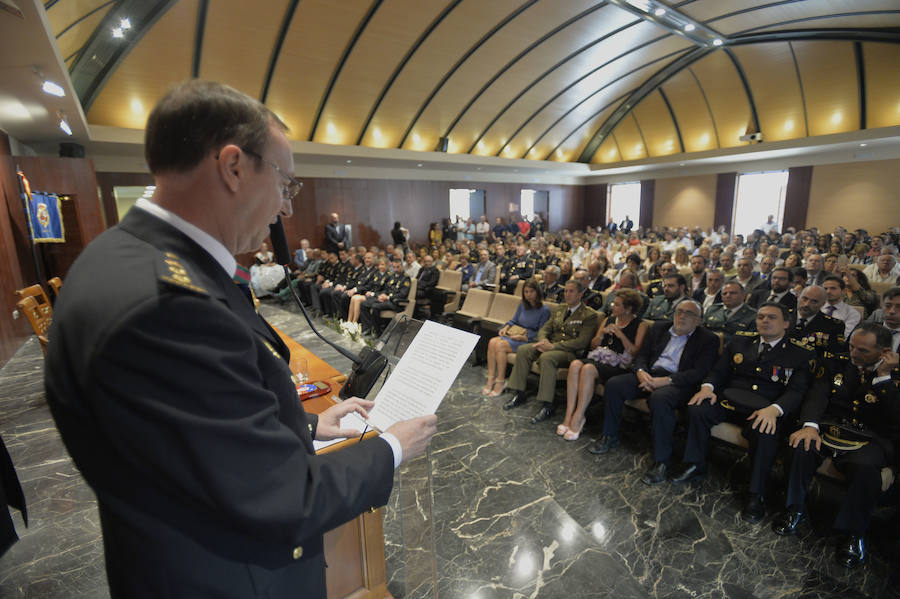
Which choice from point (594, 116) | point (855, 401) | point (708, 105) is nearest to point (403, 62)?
point (594, 116)

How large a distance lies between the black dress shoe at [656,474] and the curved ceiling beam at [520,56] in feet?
33.4

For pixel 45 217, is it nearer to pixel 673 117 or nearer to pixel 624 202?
pixel 673 117

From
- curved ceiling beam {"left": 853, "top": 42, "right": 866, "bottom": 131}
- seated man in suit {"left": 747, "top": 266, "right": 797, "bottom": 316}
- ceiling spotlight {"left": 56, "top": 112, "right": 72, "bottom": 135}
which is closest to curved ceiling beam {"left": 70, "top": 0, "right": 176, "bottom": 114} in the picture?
ceiling spotlight {"left": 56, "top": 112, "right": 72, "bottom": 135}

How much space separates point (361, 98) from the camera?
11.4m

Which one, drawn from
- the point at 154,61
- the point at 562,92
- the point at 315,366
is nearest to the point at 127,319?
the point at 315,366

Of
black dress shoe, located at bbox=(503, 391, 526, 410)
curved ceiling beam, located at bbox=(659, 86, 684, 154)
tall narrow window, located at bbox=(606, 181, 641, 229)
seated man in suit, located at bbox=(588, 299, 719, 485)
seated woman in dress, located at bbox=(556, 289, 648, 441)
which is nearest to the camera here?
seated man in suit, located at bbox=(588, 299, 719, 485)

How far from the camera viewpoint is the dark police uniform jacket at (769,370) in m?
2.84

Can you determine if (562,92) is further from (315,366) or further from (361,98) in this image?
(315,366)

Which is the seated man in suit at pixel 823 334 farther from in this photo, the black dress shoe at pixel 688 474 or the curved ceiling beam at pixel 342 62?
the curved ceiling beam at pixel 342 62

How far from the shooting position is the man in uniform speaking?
57 centimetres

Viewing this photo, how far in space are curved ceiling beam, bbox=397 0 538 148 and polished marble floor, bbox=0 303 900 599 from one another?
995 centimetres

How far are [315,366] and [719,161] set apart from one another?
637 inches

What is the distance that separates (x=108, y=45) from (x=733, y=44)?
14.9 m

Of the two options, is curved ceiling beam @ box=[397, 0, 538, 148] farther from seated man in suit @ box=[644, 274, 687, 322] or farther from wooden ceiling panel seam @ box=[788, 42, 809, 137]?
seated man in suit @ box=[644, 274, 687, 322]
